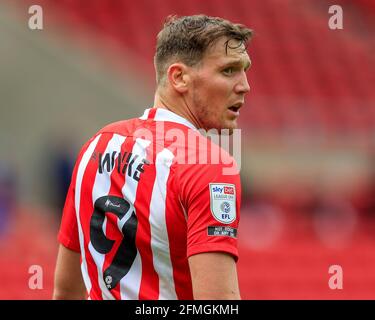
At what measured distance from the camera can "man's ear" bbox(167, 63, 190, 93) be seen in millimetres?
2629

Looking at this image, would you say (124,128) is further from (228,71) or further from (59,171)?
(59,171)

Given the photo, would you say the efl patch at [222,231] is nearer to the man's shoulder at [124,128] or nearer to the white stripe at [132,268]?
the white stripe at [132,268]

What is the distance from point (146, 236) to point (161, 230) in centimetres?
5

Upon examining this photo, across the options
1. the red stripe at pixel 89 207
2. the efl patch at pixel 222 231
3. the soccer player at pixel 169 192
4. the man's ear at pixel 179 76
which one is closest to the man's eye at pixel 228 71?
the soccer player at pixel 169 192

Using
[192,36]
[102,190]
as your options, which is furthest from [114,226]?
[192,36]

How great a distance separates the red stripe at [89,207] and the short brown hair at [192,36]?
32 cm

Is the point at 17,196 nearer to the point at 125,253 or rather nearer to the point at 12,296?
the point at 12,296

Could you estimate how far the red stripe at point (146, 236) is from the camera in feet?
8.03

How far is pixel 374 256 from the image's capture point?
8.63 metres

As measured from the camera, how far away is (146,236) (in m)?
2.45

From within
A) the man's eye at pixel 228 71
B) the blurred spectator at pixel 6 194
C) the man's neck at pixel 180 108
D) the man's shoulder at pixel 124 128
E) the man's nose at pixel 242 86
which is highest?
the blurred spectator at pixel 6 194

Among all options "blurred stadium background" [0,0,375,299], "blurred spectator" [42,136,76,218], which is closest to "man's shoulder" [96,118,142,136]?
"blurred stadium background" [0,0,375,299]
